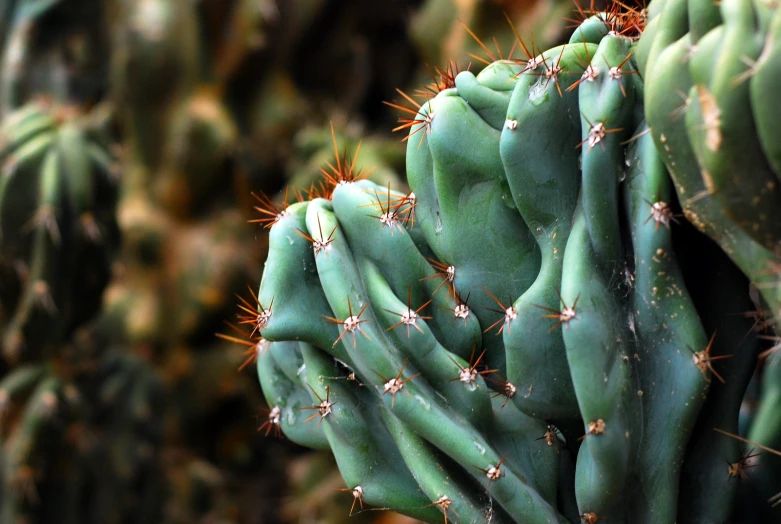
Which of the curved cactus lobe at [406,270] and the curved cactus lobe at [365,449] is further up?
the curved cactus lobe at [406,270]

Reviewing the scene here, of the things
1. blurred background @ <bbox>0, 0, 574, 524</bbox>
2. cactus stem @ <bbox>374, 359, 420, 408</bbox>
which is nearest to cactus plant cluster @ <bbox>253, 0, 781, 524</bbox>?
cactus stem @ <bbox>374, 359, 420, 408</bbox>

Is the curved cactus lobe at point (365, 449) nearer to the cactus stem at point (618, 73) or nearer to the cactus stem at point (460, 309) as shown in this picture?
the cactus stem at point (460, 309)

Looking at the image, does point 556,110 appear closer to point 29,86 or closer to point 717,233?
point 717,233

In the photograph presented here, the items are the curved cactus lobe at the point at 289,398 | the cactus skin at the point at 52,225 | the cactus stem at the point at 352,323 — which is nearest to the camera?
the cactus stem at the point at 352,323

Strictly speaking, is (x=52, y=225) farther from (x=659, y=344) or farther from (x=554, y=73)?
(x=659, y=344)

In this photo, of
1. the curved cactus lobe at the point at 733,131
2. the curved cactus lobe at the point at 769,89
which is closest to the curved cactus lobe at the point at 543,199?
the curved cactus lobe at the point at 733,131

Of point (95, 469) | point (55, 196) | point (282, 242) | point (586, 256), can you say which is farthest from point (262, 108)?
point (586, 256)

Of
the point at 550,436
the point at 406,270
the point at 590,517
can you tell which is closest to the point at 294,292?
the point at 406,270
